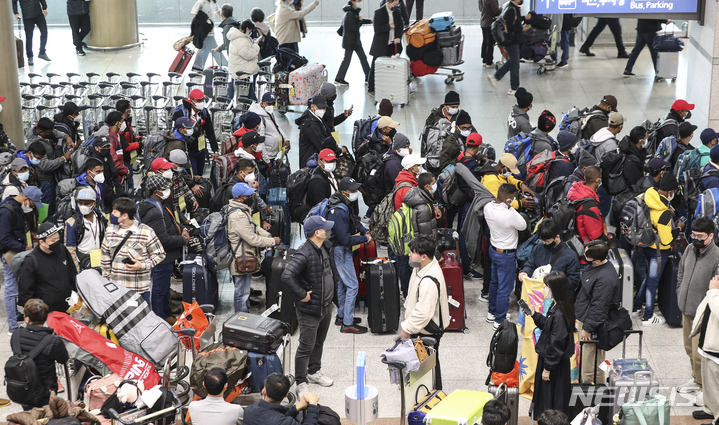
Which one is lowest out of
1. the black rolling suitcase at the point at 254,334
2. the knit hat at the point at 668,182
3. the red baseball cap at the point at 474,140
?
the black rolling suitcase at the point at 254,334

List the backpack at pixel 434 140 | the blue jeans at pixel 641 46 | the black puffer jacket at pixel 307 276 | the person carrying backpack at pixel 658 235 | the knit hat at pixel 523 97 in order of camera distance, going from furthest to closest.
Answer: the blue jeans at pixel 641 46
the knit hat at pixel 523 97
the backpack at pixel 434 140
the person carrying backpack at pixel 658 235
the black puffer jacket at pixel 307 276

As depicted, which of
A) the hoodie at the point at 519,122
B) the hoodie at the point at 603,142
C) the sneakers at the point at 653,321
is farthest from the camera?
the hoodie at the point at 519,122

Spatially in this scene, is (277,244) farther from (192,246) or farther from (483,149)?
(483,149)

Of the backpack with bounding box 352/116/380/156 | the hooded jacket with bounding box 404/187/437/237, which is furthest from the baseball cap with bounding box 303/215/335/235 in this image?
the backpack with bounding box 352/116/380/156

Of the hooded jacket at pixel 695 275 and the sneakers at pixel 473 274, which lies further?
the sneakers at pixel 473 274

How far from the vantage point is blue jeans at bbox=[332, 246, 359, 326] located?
9095mm

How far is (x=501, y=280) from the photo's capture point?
9156mm

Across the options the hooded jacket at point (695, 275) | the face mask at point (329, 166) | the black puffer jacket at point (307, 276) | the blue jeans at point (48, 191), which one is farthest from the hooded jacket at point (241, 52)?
the hooded jacket at point (695, 275)

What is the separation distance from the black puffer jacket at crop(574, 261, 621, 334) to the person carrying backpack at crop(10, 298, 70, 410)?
4.34 m

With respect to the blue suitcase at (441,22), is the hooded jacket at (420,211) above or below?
below

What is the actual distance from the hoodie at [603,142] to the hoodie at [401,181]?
2.55m

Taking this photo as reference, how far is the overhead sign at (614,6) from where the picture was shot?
10.5 meters

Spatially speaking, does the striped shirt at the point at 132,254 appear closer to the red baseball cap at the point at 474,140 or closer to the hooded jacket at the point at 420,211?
the hooded jacket at the point at 420,211

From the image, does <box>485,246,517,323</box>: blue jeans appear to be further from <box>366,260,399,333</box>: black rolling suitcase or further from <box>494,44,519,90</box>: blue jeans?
<box>494,44,519,90</box>: blue jeans
